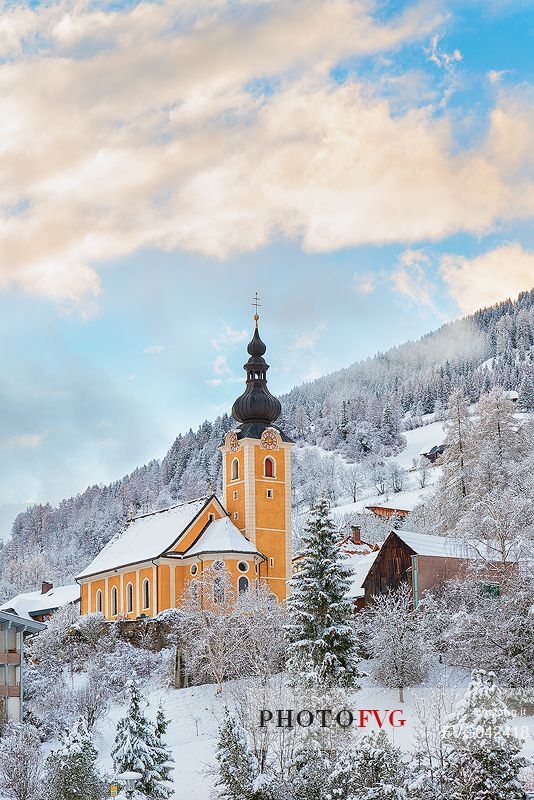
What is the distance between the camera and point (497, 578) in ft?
141

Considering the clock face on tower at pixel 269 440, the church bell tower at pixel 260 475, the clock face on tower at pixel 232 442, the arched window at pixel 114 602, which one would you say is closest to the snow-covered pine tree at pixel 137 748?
the church bell tower at pixel 260 475

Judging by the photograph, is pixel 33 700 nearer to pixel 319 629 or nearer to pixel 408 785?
pixel 319 629

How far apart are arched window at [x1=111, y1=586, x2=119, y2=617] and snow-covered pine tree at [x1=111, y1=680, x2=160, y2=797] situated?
4139 cm

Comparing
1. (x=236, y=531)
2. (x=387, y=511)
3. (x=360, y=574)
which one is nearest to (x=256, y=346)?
(x=236, y=531)

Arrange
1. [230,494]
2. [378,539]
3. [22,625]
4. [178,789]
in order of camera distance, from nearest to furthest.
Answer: [178,789] → [22,625] → [230,494] → [378,539]

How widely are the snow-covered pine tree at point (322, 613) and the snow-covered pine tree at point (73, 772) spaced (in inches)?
393

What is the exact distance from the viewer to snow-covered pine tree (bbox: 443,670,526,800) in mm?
25500

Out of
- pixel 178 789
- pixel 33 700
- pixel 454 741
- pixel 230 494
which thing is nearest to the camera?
pixel 454 741

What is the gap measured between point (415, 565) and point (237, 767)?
69.7ft

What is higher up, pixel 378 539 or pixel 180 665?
pixel 378 539

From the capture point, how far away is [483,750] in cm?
2559

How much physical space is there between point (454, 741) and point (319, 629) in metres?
12.9

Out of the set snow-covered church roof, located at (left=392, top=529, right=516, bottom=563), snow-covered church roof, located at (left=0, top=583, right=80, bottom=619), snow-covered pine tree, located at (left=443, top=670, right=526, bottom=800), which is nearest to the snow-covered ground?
snow-covered pine tree, located at (left=443, top=670, right=526, bottom=800)

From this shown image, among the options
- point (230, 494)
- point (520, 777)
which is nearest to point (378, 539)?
point (230, 494)
